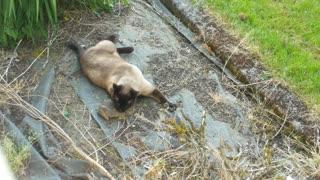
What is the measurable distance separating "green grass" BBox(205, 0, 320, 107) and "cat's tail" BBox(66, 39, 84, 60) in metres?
1.51

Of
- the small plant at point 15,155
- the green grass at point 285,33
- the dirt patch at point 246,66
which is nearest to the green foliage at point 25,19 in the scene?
the small plant at point 15,155

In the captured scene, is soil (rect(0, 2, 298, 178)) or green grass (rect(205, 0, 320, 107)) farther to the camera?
green grass (rect(205, 0, 320, 107))

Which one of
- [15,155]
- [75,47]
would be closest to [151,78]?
[75,47]

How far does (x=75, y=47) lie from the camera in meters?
4.74

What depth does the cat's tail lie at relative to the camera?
4691 mm

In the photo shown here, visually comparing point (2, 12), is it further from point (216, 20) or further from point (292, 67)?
point (292, 67)

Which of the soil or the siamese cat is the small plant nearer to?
the soil

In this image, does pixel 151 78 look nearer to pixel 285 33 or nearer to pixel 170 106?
pixel 170 106

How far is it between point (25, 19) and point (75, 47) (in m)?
0.50

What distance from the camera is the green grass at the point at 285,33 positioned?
188 inches

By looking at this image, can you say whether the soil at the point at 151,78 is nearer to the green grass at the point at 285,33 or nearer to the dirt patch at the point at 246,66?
the dirt patch at the point at 246,66

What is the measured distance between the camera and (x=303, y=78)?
15.6 feet

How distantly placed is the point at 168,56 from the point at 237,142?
1.14 metres

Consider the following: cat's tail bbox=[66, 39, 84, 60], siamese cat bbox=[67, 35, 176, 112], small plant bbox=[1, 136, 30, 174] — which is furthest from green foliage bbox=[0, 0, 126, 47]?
small plant bbox=[1, 136, 30, 174]
